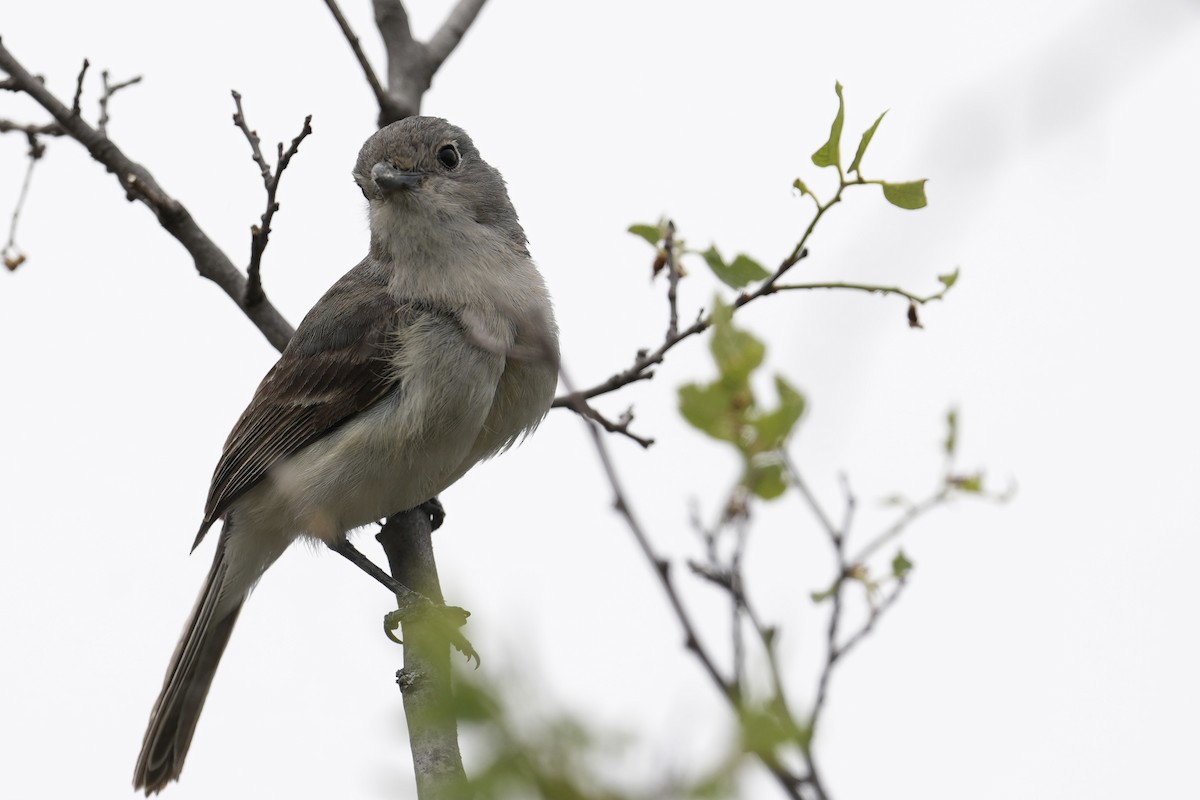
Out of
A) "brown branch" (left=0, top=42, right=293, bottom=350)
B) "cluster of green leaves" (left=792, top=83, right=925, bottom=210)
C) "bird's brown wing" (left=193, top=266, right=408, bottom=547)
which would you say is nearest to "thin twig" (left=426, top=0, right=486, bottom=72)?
"bird's brown wing" (left=193, top=266, right=408, bottom=547)

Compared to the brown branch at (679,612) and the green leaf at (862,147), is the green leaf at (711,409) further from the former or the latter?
the green leaf at (862,147)

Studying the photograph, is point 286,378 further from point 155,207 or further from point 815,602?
point 815,602

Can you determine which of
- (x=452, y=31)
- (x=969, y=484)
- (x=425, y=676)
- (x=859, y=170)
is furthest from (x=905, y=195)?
(x=452, y=31)

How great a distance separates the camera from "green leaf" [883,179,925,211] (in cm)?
330

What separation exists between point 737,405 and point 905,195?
1368 mm

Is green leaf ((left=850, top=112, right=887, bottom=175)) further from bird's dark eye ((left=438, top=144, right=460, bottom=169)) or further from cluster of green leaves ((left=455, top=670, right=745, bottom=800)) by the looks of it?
bird's dark eye ((left=438, top=144, right=460, bottom=169))

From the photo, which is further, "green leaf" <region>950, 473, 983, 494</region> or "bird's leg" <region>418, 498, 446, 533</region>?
"bird's leg" <region>418, 498, 446, 533</region>

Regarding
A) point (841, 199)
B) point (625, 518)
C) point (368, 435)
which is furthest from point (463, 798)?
point (368, 435)

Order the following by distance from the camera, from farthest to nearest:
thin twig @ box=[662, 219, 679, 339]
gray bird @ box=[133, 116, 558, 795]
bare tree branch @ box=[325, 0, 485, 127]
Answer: bare tree branch @ box=[325, 0, 485, 127]
gray bird @ box=[133, 116, 558, 795]
thin twig @ box=[662, 219, 679, 339]

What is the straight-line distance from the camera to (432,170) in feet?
22.3

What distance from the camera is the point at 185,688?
7125mm

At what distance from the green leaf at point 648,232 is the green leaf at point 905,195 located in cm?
103

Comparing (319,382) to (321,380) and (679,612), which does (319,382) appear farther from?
A: (679,612)

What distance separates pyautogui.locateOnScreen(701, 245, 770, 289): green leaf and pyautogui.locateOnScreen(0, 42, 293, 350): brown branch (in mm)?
3041
